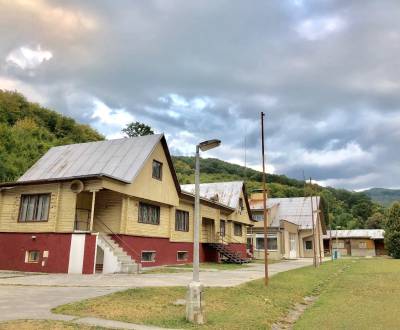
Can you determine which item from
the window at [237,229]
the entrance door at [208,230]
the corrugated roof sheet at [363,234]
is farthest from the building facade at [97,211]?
the corrugated roof sheet at [363,234]

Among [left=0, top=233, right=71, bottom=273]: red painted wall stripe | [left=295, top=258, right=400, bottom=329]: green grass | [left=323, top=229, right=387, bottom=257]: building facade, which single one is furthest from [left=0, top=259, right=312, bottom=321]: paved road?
[left=323, top=229, right=387, bottom=257]: building facade

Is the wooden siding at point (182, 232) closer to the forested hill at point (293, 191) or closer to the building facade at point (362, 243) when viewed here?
the forested hill at point (293, 191)

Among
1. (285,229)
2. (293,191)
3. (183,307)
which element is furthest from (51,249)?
(293,191)

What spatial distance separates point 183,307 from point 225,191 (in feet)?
102

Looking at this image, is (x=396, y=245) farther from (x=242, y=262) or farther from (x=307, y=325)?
(x=307, y=325)

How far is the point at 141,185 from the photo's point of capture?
23016 mm

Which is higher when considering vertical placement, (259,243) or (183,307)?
(259,243)

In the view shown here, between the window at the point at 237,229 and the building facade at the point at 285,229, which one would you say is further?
the building facade at the point at 285,229

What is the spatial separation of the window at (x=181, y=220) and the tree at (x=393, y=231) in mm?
32418

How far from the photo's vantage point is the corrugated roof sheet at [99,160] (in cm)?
2276

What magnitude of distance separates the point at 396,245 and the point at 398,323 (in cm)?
4558

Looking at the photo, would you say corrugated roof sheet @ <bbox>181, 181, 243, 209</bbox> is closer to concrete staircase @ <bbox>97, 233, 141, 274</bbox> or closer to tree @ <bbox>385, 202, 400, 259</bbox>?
concrete staircase @ <bbox>97, 233, 141, 274</bbox>

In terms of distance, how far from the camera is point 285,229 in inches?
1919

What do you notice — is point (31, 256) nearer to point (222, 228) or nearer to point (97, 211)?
point (97, 211)
